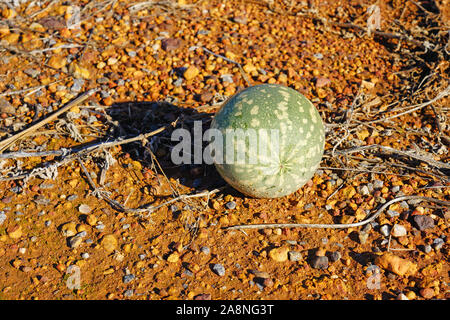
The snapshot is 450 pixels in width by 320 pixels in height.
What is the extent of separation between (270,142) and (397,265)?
1.32 metres

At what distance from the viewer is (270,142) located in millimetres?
3227

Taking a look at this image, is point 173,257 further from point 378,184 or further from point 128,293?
point 378,184

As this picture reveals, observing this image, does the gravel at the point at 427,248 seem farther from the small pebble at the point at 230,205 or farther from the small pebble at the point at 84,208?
the small pebble at the point at 84,208

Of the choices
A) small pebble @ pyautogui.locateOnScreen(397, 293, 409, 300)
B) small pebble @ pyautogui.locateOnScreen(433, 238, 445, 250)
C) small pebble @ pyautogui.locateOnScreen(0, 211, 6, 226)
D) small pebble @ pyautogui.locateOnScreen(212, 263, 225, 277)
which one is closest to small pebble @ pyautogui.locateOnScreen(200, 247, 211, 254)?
small pebble @ pyautogui.locateOnScreen(212, 263, 225, 277)

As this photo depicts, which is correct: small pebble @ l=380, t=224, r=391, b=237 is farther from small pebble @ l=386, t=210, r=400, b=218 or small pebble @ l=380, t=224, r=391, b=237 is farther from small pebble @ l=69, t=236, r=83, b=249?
small pebble @ l=69, t=236, r=83, b=249

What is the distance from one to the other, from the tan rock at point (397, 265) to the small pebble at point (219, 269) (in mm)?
1198

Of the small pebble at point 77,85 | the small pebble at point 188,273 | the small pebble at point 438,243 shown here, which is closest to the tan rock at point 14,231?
the small pebble at point 188,273

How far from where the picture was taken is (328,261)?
3.29 meters

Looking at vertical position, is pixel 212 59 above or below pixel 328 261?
above

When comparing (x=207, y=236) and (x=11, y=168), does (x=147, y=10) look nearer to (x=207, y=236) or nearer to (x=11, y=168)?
(x=11, y=168)

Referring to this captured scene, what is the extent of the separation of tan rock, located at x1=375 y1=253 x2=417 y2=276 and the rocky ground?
11 mm

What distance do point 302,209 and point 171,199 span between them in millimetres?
1140
